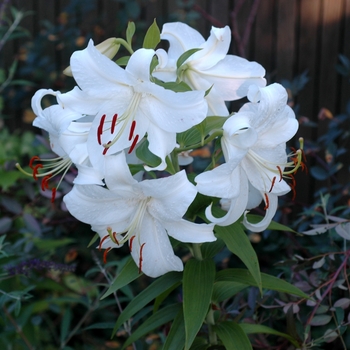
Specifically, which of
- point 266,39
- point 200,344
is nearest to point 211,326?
point 200,344

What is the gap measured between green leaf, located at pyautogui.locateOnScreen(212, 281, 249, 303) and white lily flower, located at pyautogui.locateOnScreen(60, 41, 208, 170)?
411 mm

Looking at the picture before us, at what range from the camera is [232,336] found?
3.95 ft

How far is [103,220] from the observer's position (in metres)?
1.11

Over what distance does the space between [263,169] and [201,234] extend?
188mm

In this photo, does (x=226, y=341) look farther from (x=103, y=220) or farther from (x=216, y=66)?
(x=216, y=66)

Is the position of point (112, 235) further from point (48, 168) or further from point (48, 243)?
point (48, 243)

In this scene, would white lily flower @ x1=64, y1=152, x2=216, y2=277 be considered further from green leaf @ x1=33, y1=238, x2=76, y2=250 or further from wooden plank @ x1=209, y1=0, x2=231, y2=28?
wooden plank @ x1=209, y1=0, x2=231, y2=28

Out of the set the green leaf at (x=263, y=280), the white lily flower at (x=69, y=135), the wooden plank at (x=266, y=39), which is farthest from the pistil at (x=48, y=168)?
the wooden plank at (x=266, y=39)

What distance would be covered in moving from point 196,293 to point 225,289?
21 centimetres

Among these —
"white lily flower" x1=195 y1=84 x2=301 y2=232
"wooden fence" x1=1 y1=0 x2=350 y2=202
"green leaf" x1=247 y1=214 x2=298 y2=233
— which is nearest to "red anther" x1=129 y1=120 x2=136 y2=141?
"white lily flower" x1=195 y1=84 x2=301 y2=232

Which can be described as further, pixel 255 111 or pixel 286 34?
pixel 286 34

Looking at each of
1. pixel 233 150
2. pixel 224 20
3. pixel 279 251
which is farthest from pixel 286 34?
pixel 233 150

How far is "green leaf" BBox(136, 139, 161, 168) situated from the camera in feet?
3.56

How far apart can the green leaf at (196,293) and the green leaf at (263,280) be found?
0.26ft
